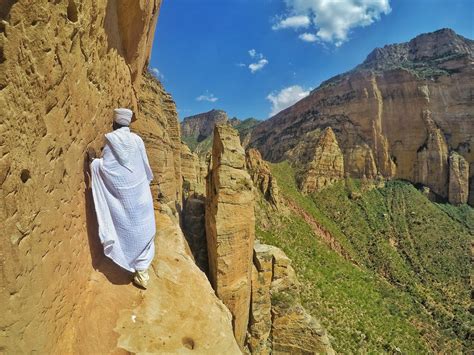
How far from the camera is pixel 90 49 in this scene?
16.6 ft

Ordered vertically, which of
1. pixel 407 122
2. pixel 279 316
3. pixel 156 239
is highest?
pixel 407 122

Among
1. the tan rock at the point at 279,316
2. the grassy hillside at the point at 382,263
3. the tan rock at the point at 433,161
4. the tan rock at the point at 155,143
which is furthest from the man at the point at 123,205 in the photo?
the tan rock at the point at 433,161

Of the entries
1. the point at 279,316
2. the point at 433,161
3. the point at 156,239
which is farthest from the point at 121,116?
the point at 433,161

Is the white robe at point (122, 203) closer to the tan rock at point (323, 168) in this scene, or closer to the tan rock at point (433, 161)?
the tan rock at point (323, 168)

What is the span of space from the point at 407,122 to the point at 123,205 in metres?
82.0

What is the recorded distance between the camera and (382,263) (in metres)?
45.3

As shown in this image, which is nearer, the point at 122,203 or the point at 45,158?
the point at 45,158

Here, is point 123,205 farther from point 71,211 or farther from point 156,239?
point 156,239

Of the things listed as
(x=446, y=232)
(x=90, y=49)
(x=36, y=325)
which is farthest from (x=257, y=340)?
(x=446, y=232)

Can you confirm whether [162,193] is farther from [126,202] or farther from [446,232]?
[446,232]

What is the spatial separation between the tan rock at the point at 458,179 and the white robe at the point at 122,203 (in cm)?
7871

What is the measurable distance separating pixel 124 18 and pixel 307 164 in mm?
56880

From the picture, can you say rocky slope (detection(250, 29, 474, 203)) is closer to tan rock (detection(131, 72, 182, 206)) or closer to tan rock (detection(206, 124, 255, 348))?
tan rock (detection(131, 72, 182, 206))

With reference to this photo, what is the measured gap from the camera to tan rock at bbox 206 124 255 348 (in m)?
11.5
